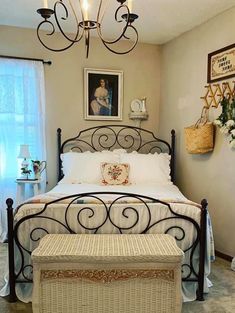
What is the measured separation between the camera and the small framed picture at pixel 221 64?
3.09 metres

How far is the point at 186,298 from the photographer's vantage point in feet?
7.74

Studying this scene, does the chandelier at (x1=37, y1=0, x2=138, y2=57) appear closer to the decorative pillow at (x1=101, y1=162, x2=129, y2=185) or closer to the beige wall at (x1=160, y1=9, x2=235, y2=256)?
the beige wall at (x1=160, y1=9, x2=235, y2=256)

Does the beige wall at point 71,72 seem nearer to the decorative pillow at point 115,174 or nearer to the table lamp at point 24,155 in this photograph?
the table lamp at point 24,155

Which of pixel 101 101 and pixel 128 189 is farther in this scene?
pixel 101 101

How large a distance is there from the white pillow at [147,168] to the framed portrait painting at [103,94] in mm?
734

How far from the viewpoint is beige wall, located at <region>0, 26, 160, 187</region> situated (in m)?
3.88

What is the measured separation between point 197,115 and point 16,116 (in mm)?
2202

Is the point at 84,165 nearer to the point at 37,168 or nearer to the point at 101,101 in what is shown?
the point at 37,168

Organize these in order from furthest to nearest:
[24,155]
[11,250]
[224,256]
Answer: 1. [24,155]
2. [224,256]
3. [11,250]

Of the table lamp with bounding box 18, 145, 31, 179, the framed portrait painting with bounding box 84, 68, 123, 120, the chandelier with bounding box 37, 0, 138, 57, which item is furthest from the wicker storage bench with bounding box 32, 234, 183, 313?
the framed portrait painting with bounding box 84, 68, 123, 120

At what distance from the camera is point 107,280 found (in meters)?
2.01

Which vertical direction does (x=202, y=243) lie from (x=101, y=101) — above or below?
below

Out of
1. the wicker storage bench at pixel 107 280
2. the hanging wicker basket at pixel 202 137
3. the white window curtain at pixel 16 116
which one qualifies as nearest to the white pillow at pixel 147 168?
the hanging wicker basket at pixel 202 137

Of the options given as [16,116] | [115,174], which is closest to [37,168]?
[16,116]
